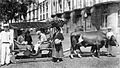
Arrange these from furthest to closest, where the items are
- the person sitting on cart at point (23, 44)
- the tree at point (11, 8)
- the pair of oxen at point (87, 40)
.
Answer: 1. the tree at point (11, 8)
2. the pair of oxen at point (87, 40)
3. the person sitting on cart at point (23, 44)

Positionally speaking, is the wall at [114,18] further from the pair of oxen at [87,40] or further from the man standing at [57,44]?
the man standing at [57,44]

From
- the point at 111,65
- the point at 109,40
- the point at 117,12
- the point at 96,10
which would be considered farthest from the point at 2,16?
the point at 111,65

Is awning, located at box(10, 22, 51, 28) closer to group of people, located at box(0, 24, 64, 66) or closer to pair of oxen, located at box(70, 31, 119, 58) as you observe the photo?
pair of oxen, located at box(70, 31, 119, 58)

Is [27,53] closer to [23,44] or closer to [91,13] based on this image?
[23,44]

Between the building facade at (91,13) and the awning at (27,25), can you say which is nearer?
the awning at (27,25)

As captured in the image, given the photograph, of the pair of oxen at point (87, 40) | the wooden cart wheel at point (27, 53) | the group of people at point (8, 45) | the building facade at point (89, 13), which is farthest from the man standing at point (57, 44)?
the building facade at point (89, 13)

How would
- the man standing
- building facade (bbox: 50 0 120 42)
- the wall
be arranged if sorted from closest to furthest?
1. the man standing
2. the wall
3. building facade (bbox: 50 0 120 42)

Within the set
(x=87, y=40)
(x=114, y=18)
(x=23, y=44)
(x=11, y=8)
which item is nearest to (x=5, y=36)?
(x=23, y=44)

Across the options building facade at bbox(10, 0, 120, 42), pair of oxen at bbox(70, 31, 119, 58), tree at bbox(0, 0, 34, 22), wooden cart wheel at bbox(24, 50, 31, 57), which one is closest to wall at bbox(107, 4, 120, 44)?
building facade at bbox(10, 0, 120, 42)

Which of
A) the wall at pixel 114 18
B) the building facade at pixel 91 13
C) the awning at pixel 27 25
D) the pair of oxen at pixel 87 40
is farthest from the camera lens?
the building facade at pixel 91 13

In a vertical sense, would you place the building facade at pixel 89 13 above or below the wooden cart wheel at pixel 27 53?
above

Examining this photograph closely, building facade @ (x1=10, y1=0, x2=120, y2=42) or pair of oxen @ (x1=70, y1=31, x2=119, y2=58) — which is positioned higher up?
building facade @ (x1=10, y1=0, x2=120, y2=42)

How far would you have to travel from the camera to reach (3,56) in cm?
1063

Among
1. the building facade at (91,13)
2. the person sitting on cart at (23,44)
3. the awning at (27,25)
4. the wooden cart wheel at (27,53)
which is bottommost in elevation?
the wooden cart wheel at (27,53)
